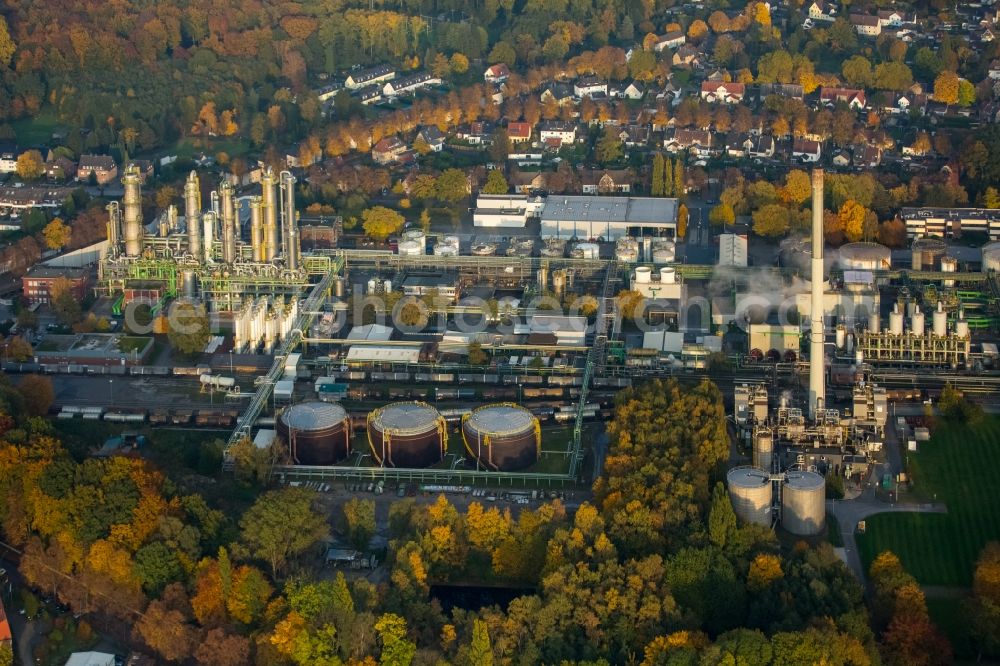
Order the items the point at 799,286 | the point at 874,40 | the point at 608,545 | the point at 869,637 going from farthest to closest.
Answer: the point at 874,40 < the point at 799,286 < the point at 608,545 < the point at 869,637

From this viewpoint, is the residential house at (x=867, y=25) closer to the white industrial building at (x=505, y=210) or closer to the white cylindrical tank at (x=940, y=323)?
the white industrial building at (x=505, y=210)

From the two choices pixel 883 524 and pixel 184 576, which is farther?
pixel 883 524

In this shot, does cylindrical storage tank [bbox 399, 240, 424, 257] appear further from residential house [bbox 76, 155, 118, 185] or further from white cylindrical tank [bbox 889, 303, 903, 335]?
white cylindrical tank [bbox 889, 303, 903, 335]

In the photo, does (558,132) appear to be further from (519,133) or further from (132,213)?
(132,213)

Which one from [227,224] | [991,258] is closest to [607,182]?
[991,258]

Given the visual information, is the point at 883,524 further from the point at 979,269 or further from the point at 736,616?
the point at 979,269

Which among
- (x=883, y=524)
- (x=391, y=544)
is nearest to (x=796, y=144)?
(x=883, y=524)
